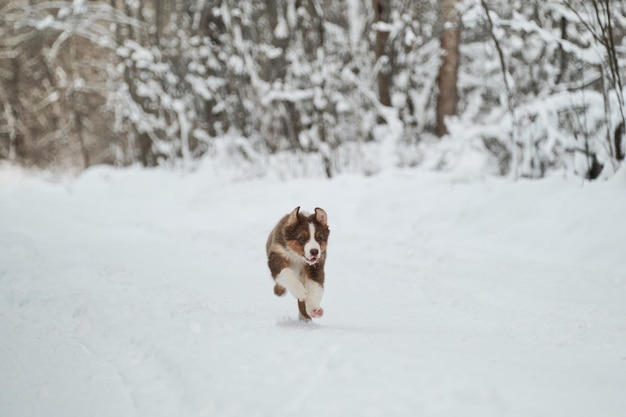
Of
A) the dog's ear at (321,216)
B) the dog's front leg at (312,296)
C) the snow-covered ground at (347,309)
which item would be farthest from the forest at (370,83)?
the dog's front leg at (312,296)

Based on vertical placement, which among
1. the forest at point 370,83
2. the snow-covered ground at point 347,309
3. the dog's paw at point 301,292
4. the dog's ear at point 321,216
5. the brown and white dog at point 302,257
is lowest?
the snow-covered ground at point 347,309

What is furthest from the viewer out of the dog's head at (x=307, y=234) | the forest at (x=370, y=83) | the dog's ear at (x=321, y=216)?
the forest at (x=370, y=83)

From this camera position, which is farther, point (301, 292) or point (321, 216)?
point (301, 292)

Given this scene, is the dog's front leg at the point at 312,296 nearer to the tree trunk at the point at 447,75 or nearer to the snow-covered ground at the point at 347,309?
the snow-covered ground at the point at 347,309

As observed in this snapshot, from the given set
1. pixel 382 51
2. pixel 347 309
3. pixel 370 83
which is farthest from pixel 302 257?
pixel 382 51

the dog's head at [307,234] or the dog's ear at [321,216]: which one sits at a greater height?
the dog's ear at [321,216]

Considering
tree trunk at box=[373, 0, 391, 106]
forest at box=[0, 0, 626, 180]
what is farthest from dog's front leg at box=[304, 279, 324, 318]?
tree trunk at box=[373, 0, 391, 106]

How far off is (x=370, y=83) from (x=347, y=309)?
337 inches

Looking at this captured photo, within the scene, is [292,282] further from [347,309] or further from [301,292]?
[347,309]

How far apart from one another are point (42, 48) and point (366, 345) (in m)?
29.3

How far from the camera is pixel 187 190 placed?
1282 centimetres

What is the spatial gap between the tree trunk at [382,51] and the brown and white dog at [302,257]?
28.2 ft

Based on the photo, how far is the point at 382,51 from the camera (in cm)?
1216

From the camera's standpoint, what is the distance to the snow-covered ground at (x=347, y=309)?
98.3 inches
